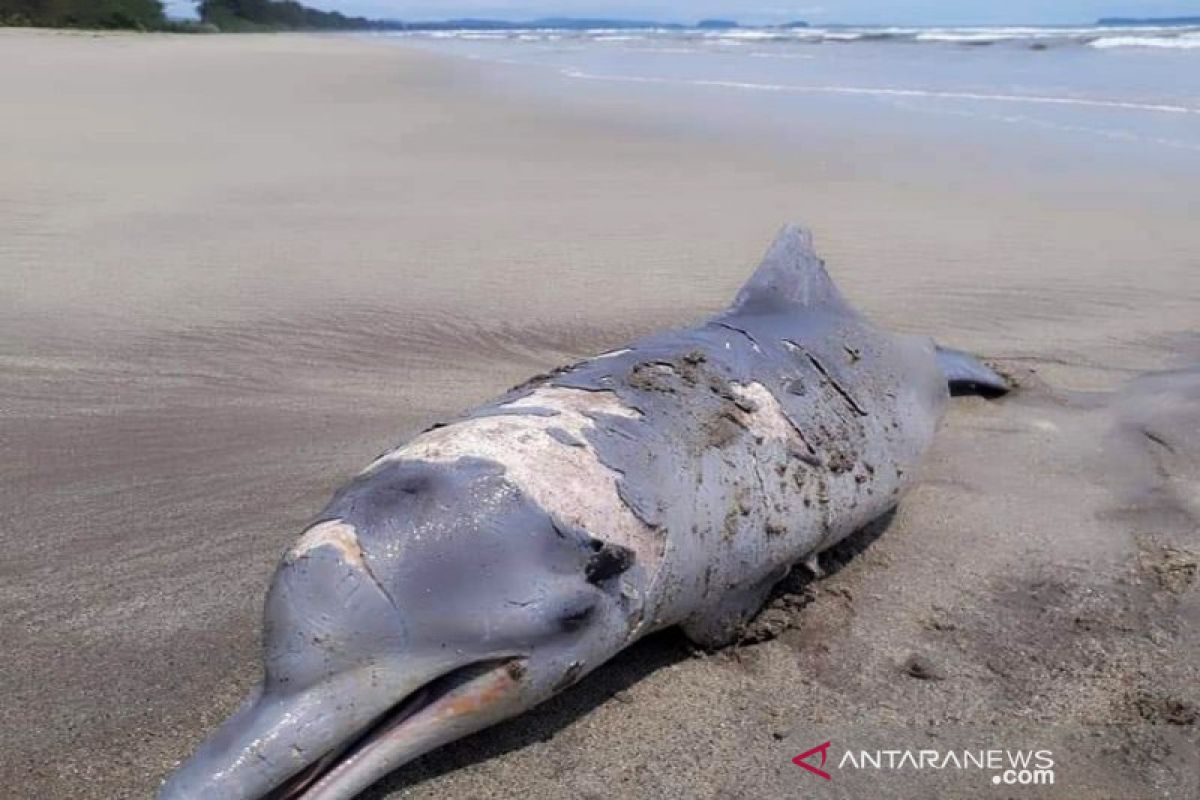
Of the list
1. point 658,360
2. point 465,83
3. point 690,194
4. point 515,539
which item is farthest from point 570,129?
point 515,539

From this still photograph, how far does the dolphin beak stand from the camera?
218 cm

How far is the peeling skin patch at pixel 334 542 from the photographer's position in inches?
93.1

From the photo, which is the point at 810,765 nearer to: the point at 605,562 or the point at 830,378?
the point at 605,562

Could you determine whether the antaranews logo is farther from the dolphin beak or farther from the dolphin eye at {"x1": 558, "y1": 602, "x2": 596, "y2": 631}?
the dolphin beak

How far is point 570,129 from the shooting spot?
12.5 metres

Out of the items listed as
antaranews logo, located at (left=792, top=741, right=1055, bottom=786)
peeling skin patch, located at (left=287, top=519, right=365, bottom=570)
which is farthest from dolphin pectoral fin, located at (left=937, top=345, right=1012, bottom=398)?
peeling skin patch, located at (left=287, top=519, right=365, bottom=570)

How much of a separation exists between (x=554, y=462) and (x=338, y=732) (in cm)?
77

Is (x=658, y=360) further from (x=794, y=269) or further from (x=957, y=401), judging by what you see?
(x=957, y=401)

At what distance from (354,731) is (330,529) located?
408 millimetres

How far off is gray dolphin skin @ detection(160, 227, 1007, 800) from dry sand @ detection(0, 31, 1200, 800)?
0.22 meters

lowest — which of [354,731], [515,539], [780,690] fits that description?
[780,690]

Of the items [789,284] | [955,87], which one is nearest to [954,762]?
[789,284]

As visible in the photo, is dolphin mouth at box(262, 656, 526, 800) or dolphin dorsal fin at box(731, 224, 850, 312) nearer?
dolphin mouth at box(262, 656, 526, 800)

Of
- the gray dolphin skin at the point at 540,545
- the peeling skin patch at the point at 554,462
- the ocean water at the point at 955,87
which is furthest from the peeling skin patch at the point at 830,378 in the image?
the ocean water at the point at 955,87
